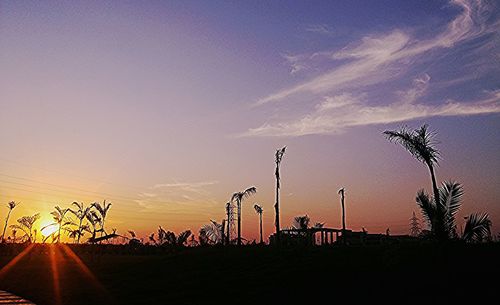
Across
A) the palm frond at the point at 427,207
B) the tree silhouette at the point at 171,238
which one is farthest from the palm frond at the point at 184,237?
the palm frond at the point at 427,207

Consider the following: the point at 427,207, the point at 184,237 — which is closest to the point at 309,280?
the point at 427,207

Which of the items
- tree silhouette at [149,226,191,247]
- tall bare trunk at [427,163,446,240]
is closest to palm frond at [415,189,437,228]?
tall bare trunk at [427,163,446,240]

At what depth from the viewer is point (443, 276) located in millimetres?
15539

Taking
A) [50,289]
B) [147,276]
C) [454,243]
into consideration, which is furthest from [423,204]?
[50,289]

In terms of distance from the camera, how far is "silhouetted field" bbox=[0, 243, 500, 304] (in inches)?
579

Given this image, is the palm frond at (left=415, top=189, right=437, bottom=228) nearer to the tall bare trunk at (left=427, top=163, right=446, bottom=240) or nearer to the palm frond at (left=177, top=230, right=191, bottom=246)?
the tall bare trunk at (left=427, top=163, right=446, bottom=240)

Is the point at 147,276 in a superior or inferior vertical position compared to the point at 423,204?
inferior

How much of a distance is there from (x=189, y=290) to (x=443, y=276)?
10107 millimetres

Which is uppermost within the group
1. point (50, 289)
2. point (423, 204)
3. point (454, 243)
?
point (423, 204)

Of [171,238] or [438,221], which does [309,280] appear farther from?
[171,238]

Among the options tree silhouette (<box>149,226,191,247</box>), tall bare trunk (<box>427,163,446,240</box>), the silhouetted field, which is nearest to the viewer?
the silhouetted field

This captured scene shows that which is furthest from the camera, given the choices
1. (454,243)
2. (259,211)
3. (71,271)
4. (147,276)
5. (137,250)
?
(259,211)

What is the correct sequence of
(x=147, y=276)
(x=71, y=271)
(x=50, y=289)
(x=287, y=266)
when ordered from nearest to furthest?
(x=287, y=266), (x=50, y=289), (x=147, y=276), (x=71, y=271)

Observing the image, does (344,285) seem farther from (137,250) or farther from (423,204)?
(137,250)
